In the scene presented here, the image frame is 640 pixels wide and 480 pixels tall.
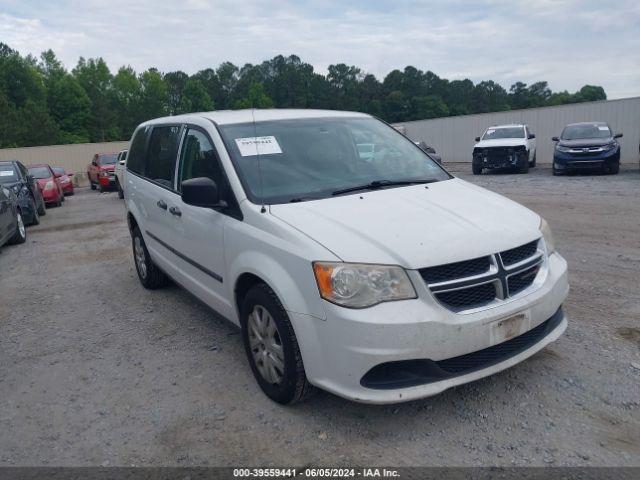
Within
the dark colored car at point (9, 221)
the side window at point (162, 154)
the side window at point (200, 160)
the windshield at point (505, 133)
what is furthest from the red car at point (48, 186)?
the windshield at point (505, 133)

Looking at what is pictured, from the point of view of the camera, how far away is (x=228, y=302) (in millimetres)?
3848

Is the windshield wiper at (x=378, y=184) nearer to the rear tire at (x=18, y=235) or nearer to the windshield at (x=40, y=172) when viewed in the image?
the rear tire at (x=18, y=235)

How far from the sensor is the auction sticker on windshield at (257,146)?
3.90 meters

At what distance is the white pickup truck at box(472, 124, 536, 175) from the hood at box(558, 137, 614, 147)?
191 cm

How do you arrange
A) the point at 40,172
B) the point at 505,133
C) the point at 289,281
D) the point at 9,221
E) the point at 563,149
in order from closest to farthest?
the point at 289,281 < the point at 9,221 < the point at 563,149 < the point at 40,172 < the point at 505,133

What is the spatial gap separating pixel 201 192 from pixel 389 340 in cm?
160

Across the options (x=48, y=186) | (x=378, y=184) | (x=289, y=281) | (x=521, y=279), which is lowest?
(x=48, y=186)

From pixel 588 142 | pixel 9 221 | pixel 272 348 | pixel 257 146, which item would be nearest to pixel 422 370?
pixel 272 348

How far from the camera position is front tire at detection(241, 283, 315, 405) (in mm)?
3141

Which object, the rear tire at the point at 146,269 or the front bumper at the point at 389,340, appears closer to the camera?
the front bumper at the point at 389,340

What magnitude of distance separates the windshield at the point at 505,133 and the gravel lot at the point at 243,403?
1528cm

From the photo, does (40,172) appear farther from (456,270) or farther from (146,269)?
(456,270)

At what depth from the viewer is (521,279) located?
3.20m

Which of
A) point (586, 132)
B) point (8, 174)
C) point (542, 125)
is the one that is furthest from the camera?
point (542, 125)
